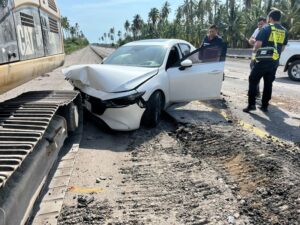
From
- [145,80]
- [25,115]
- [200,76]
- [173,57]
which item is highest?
[173,57]

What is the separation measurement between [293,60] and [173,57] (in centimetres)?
779

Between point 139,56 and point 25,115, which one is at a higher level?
point 139,56

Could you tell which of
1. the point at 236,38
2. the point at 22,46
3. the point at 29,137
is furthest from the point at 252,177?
the point at 236,38

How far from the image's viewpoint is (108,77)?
248 inches

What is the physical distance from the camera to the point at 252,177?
4.44 m

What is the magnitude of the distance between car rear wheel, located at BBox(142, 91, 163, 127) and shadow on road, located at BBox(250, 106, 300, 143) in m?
2.01

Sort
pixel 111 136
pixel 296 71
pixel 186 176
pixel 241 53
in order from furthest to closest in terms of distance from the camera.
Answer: pixel 241 53, pixel 296 71, pixel 111 136, pixel 186 176

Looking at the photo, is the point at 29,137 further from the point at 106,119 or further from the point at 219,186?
the point at 106,119

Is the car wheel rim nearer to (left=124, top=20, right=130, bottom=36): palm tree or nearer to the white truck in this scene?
the white truck

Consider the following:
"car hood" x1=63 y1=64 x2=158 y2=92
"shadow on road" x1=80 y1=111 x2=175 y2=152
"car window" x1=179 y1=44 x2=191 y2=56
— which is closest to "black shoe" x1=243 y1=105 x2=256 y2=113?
"car window" x1=179 y1=44 x2=191 y2=56

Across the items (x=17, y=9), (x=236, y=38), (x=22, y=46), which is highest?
(x=17, y=9)

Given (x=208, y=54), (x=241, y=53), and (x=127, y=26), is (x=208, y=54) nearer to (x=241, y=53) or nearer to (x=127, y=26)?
(x=241, y=53)

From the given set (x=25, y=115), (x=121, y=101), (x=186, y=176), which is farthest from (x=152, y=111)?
(x=25, y=115)

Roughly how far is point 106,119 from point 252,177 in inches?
108
